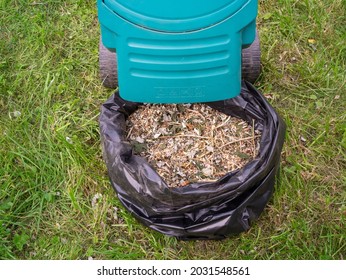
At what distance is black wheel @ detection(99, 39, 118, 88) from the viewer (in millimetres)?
2184

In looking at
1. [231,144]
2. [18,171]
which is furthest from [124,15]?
[18,171]

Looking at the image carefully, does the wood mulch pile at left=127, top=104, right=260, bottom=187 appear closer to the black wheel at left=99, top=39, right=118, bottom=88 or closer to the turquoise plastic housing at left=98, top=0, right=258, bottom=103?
the black wheel at left=99, top=39, right=118, bottom=88

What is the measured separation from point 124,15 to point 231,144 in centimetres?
73

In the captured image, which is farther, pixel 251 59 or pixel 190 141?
pixel 251 59

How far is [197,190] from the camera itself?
176 cm

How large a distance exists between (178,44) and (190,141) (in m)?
0.54

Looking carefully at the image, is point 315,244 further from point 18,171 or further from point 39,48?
point 39,48

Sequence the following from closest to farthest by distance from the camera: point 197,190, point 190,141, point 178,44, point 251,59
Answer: point 178,44
point 197,190
point 190,141
point 251,59

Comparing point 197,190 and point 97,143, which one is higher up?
point 197,190

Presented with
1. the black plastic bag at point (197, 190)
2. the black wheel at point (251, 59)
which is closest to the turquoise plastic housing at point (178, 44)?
the black plastic bag at point (197, 190)

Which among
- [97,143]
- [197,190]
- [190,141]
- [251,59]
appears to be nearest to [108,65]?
[97,143]

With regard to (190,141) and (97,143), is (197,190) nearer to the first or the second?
(190,141)

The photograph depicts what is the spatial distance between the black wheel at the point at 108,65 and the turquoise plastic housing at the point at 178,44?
0.44 meters

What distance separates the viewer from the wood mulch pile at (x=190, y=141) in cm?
195
